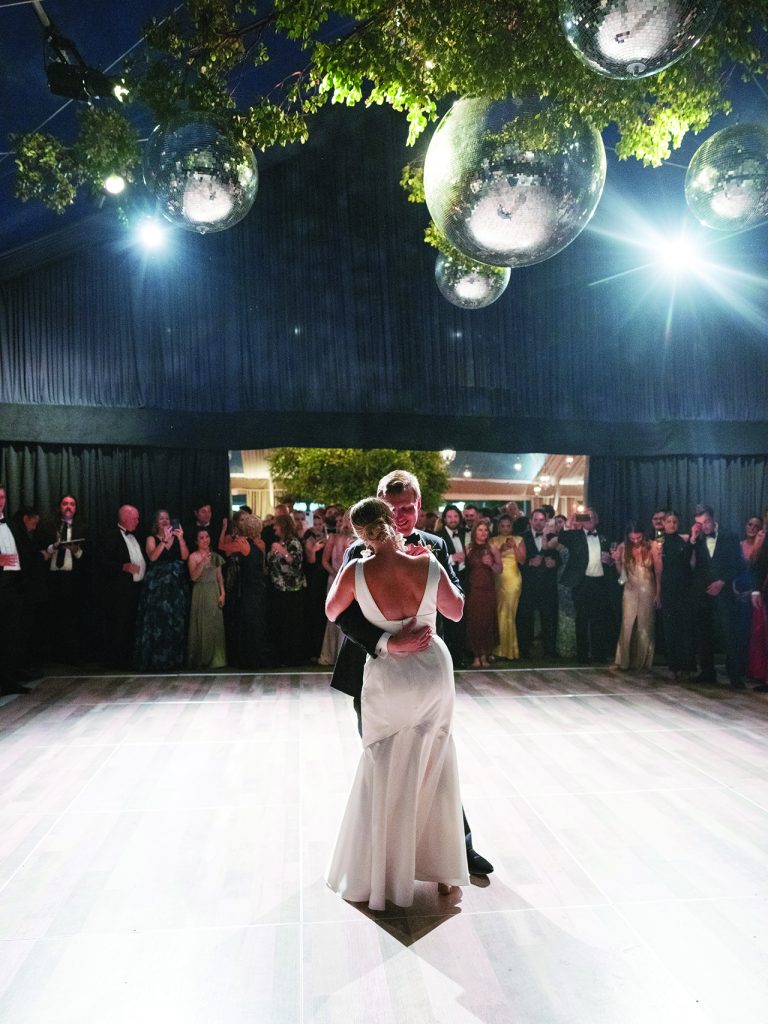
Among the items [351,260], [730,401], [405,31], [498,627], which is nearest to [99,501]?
[351,260]

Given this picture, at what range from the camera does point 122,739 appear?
16.6 feet

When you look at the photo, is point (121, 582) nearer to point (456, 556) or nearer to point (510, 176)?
point (456, 556)

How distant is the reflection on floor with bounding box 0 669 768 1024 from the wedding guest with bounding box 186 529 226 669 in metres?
2.28

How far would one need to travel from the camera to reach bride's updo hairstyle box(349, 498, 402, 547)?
277 centimetres

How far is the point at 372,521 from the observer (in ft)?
9.10

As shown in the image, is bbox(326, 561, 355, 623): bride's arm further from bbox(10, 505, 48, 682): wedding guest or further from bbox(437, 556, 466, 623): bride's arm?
bbox(10, 505, 48, 682): wedding guest

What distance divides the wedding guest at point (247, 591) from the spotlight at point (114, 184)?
129 inches

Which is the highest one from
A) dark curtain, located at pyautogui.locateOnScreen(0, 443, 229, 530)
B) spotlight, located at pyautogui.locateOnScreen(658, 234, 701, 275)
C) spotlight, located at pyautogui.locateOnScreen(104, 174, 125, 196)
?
spotlight, located at pyautogui.locateOnScreen(658, 234, 701, 275)

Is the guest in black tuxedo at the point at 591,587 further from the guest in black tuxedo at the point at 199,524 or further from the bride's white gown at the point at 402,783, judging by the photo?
the bride's white gown at the point at 402,783

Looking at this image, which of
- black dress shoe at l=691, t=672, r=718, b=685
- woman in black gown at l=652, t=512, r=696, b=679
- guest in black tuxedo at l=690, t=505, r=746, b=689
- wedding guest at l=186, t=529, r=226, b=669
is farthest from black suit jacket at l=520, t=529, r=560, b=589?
wedding guest at l=186, t=529, r=226, b=669

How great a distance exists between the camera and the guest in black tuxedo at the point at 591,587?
791 centimetres

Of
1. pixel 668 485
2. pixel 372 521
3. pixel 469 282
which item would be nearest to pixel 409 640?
pixel 372 521

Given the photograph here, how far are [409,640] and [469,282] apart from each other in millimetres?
3767

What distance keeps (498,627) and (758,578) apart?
2.62 m
